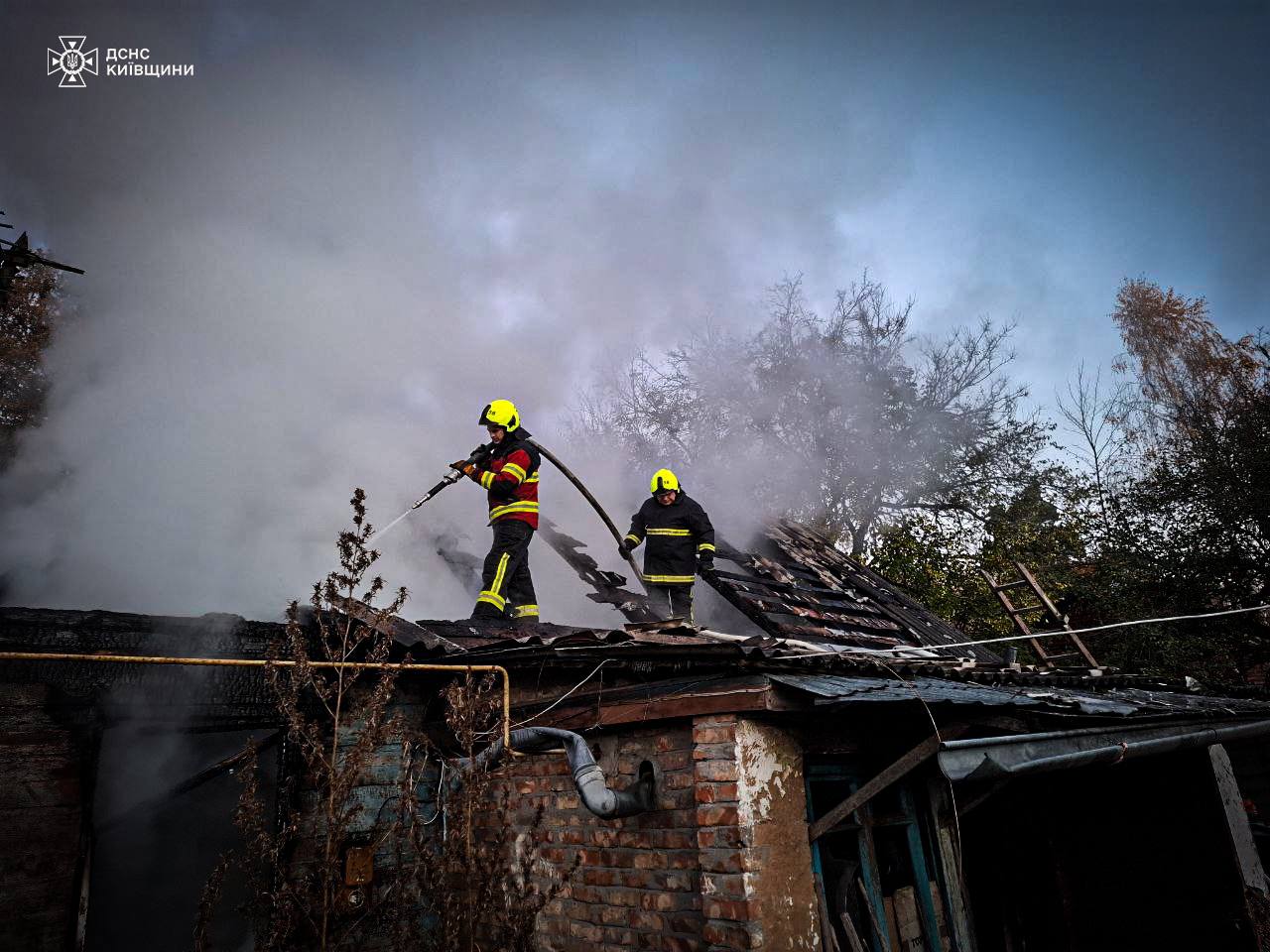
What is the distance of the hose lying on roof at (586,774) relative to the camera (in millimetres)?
3768

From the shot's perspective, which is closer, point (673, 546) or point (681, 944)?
point (681, 944)

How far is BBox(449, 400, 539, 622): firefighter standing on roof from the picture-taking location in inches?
270

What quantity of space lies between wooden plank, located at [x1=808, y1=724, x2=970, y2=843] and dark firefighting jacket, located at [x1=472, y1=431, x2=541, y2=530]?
13.5 ft

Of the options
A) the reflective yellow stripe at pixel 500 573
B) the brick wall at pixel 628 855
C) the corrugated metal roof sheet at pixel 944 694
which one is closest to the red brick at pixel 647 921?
the brick wall at pixel 628 855

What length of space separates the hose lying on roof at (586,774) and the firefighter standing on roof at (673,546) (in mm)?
3507

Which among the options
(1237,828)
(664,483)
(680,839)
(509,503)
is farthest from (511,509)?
(1237,828)

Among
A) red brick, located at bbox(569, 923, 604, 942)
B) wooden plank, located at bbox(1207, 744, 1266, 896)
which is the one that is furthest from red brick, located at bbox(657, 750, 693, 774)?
wooden plank, located at bbox(1207, 744, 1266, 896)

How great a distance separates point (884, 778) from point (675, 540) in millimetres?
4423

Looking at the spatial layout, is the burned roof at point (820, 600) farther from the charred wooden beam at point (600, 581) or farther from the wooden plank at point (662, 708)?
the wooden plank at point (662, 708)

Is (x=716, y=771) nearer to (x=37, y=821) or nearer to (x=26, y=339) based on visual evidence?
(x=37, y=821)

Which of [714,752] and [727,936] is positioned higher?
[714,752]

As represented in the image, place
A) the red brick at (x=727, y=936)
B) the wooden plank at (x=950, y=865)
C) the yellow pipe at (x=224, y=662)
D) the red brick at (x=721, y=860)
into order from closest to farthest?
the yellow pipe at (x=224, y=662) < the red brick at (x=727, y=936) < the red brick at (x=721, y=860) < the wooden plank at (x=950, y=865)

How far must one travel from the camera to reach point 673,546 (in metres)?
7.85

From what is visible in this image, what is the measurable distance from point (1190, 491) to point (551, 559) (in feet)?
41.4
